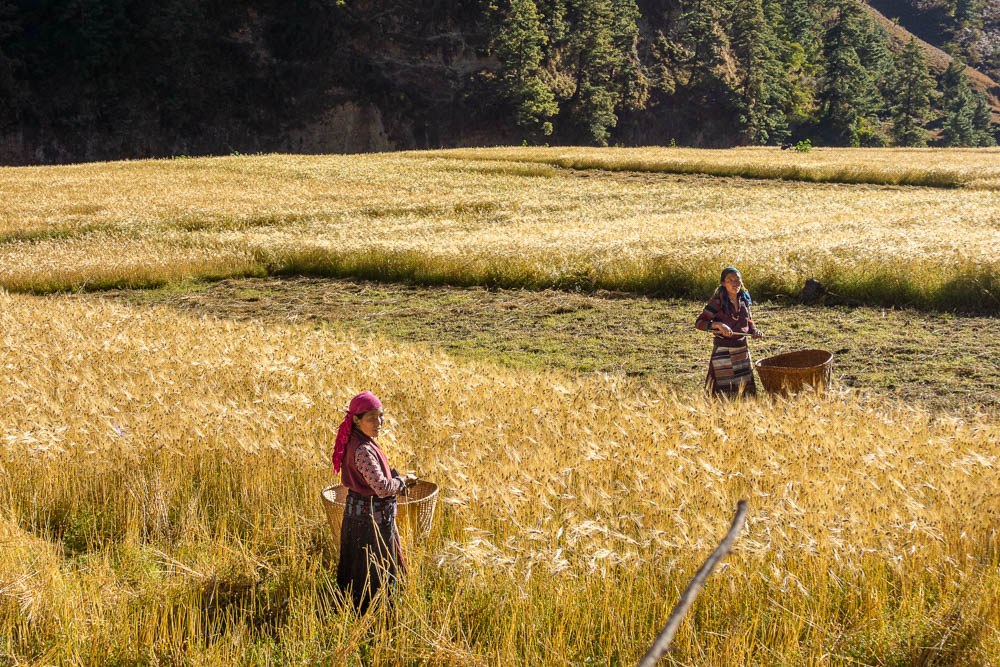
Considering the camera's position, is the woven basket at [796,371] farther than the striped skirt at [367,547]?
Yes

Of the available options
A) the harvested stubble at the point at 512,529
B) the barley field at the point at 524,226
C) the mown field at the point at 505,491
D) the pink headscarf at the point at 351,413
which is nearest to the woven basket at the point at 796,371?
the mown field at the point at 505,491

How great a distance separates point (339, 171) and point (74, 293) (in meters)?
26.7

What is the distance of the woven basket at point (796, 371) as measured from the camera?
27.7 feet

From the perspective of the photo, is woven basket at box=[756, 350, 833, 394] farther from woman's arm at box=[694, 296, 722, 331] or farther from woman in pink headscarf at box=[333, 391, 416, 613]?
woman in pink headscarf at box=[333, 391, 416, 613]

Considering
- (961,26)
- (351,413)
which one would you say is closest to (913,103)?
(961,26)

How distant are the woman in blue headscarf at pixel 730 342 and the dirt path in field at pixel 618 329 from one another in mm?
1199

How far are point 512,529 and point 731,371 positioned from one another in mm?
4997

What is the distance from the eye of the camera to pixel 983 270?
15398mm

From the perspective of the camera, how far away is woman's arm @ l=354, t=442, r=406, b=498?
14.6ft

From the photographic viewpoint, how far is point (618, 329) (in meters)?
14.6

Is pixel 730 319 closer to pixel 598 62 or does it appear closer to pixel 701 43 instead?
pixel 598 62

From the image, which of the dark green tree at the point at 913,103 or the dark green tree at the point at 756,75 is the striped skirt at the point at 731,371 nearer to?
the dark green tree at the point at 756,75

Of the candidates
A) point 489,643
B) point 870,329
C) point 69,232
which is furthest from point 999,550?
point 69,232

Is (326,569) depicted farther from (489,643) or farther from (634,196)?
(634,196)
